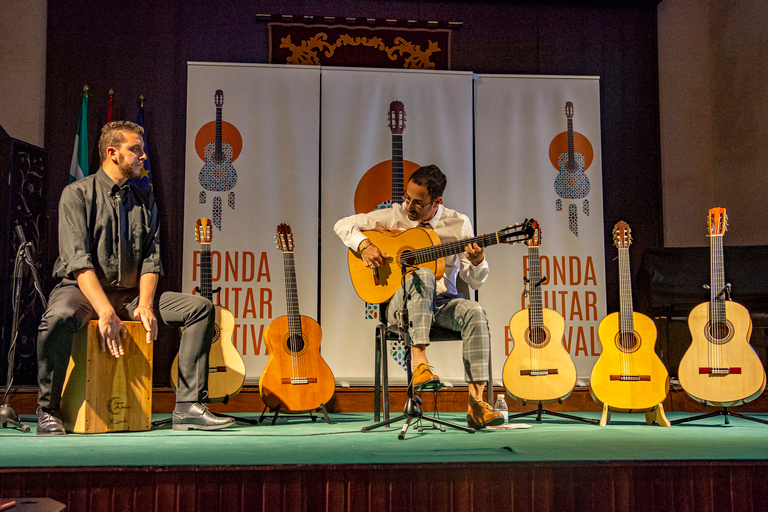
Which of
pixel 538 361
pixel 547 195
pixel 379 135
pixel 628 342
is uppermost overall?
pixel 379 135

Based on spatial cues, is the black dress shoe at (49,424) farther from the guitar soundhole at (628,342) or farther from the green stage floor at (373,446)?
the guitar soundhole at (628,342)

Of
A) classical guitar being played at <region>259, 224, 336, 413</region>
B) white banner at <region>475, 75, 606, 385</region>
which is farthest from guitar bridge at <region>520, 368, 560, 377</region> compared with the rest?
classical guitar being played at <region>259, 224, 336, 413</region>

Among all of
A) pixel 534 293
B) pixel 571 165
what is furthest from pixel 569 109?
pixel 534 293

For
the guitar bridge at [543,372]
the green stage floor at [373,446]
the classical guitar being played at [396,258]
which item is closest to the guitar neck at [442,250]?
the classical guitar being played at [396,258]

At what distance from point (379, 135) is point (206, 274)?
1806mm

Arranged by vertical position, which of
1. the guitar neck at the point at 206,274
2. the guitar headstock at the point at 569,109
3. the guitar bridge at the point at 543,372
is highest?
the guitar headstock at the point at 569,109

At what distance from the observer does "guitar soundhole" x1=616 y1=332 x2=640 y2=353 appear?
3914 mm

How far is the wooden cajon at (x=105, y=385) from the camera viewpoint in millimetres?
3168

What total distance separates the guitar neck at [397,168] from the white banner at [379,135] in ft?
0.78

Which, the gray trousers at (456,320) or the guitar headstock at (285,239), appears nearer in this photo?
the gray trousers at (456,320)

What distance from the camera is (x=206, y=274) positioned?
14.1 feet

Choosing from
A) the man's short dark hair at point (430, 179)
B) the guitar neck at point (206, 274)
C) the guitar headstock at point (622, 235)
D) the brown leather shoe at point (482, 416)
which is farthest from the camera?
the guitar neck at point (206, 274)

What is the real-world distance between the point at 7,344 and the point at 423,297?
2.99 m

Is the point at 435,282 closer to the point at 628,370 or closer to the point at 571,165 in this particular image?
the point at 628,370
